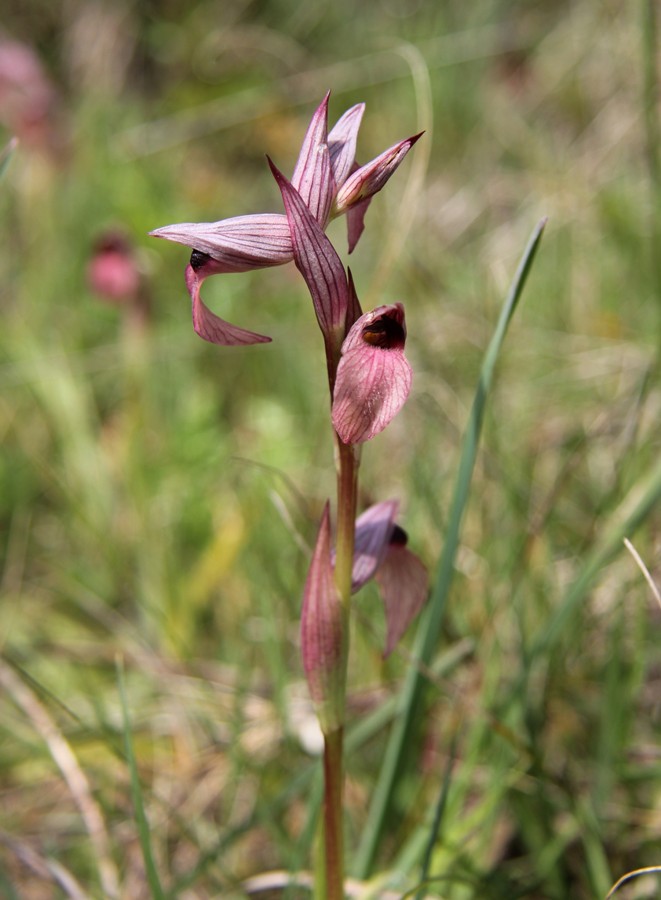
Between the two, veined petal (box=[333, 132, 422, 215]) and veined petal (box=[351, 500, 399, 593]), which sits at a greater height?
veined petal (box=[333, 132, 422, 215])

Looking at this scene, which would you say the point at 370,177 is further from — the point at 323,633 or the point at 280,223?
the point at 323,633

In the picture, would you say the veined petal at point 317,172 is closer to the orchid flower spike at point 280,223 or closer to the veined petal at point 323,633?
the orchid flower spike at point 280,223

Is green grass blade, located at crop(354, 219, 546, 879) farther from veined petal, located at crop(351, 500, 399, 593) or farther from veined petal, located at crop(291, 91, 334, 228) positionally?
veined petal, located at crop(291, 91, 334, 228)

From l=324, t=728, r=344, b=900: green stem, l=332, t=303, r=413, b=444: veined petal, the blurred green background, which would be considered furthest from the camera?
the blurred green background

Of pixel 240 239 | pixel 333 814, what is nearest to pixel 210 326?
pixel 240 239

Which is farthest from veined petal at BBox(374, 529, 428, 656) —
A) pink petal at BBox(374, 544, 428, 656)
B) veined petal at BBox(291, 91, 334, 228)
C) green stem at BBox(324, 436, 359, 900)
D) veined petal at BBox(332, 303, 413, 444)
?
veined petal at BBox(291, 91, 334, 228)

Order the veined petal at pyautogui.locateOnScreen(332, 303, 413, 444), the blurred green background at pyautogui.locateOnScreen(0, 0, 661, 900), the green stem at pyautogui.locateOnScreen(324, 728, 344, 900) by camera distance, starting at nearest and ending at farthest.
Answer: the veined petal at pyautogui.locateOnScreen(332, 303, 413, 444) < the green stem at pyautogui.locateOnScreen(324, 728, 344, 900) < the blurred green background at pyautogui.locateOnScreen(0, 0, 661, 900)
